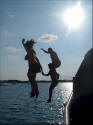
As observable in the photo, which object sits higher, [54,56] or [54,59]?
[54,56]

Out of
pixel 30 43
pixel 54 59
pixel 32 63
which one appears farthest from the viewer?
pixel 54 59

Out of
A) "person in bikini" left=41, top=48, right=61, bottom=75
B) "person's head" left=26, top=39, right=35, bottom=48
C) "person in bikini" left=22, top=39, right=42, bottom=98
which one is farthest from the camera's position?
"person in bikini" left=41, top=48, right=61, bottom=75

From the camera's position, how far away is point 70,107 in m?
17.9

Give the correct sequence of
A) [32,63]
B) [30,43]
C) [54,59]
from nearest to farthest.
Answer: [32,63] → [30,43] → [54,59]

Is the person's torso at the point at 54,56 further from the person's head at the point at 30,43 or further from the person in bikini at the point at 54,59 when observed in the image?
the person's head at the point at 30,43

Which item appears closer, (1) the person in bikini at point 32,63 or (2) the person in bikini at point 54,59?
(1) the person in bikini at point 32,63

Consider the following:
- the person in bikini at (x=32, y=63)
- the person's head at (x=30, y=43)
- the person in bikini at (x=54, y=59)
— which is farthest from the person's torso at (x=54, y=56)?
the person's head at (x=30, y=43)

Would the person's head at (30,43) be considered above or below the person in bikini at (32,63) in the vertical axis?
above

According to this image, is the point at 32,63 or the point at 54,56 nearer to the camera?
the point at 32,63

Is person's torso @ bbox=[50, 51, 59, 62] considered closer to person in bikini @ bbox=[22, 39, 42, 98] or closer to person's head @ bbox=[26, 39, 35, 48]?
person in bikini @ bbox=[22, 39, 42, 98]

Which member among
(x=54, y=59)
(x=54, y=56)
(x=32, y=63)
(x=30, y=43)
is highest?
(x=30, y=43)

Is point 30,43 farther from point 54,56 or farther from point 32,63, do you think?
point 54,56

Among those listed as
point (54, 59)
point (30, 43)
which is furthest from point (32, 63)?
point (54, 59)

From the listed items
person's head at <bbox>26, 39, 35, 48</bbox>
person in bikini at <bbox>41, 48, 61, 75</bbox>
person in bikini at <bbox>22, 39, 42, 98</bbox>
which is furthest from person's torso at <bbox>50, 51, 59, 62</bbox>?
person's head at <bbox>26, 39, 35, 48</bbox>
